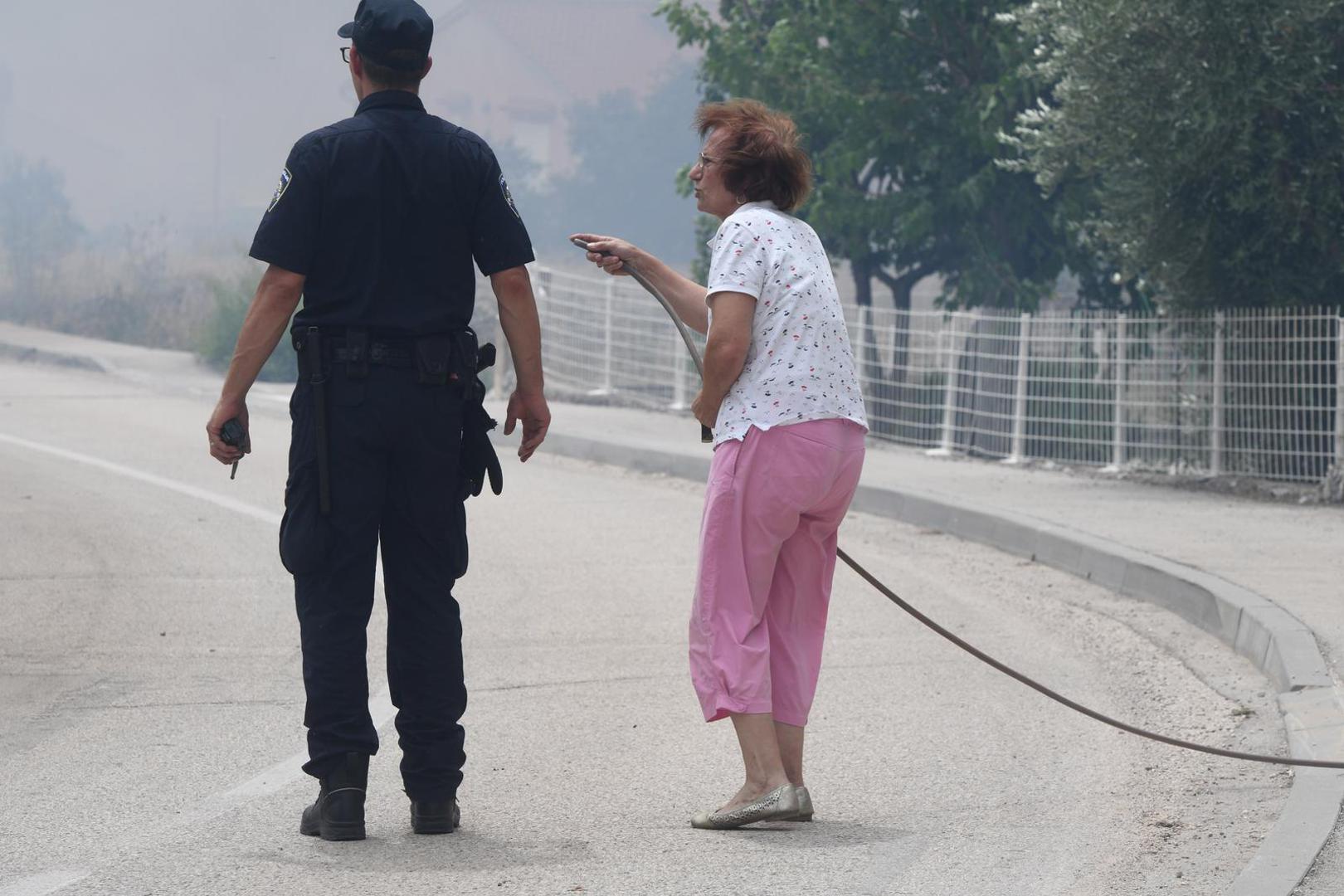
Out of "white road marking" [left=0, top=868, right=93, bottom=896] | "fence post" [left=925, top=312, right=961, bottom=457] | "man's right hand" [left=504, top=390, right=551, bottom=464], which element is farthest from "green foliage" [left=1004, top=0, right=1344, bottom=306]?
"white road marking" [left=0, top=868, right=93, bottom=896]

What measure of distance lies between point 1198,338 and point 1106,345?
3.30ft

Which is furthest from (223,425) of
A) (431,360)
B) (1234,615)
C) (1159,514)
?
(1159,514)

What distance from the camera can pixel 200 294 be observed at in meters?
36.8

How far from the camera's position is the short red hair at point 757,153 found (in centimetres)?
490

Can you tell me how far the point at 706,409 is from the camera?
16.1ft

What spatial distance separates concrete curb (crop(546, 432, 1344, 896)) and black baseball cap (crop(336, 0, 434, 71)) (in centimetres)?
272

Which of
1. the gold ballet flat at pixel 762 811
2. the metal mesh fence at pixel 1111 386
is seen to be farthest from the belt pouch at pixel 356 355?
the metal mesh fence at pixel 1111 386

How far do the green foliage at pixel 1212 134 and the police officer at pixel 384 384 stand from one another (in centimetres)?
874

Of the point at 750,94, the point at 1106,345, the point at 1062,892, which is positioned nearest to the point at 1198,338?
the point at 1106,345

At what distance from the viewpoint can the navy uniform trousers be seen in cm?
460

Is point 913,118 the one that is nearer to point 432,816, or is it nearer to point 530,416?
point 530,416

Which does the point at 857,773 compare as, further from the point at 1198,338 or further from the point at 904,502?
the point at 1198,338

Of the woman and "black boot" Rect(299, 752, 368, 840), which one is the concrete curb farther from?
"black boot" Rect(299, 752, 368, 840)

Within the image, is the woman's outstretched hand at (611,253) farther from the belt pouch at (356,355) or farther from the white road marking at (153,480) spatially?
the white road marking at (153,480)
